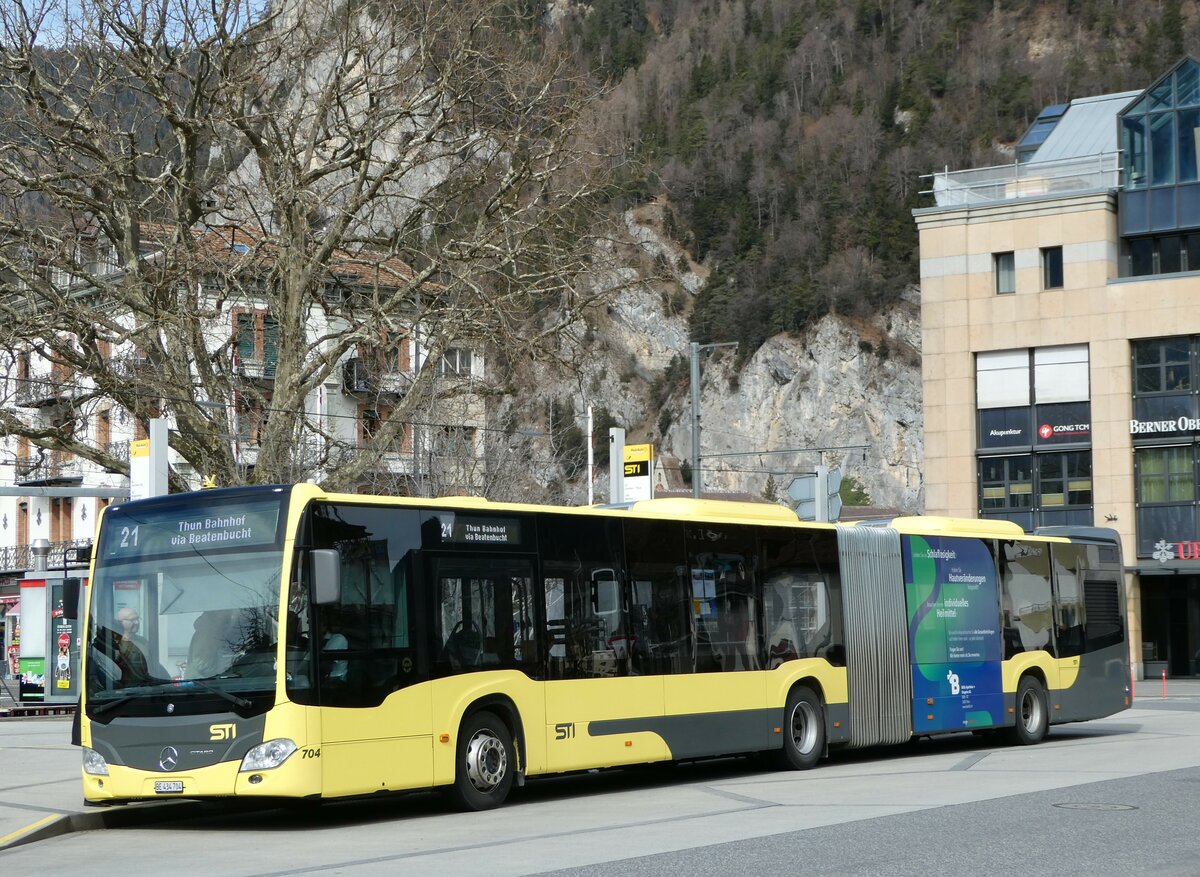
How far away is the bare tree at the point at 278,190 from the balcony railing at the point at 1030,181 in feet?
99.8

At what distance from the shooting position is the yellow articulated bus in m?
13.3

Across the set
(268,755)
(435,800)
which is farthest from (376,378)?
(268,755)

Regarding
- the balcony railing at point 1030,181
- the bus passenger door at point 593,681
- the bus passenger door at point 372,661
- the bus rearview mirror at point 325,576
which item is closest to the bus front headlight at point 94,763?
the bus passenger door at point 372,661

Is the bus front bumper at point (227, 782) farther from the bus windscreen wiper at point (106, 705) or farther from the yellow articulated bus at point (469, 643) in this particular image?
the bus windscreen wiper at point (106, 705)

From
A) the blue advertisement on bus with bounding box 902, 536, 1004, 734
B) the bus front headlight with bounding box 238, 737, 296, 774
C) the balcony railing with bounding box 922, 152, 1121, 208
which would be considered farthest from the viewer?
the balcony railing with bounding box 922, 152, 1121, 208

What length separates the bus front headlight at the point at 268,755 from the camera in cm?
1300

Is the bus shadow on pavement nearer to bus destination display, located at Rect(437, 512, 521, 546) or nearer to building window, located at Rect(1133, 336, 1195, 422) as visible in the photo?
bus destination display, located at Rect(437, 512, 521, 546)

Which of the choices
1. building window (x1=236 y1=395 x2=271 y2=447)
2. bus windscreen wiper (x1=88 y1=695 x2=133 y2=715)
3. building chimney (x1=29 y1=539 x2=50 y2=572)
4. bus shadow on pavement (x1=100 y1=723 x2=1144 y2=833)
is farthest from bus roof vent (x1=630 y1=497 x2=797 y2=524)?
building chimney (x1=29 y1=539 x2=50 y2=572)

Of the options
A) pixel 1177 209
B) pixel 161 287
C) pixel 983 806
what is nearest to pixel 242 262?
pixel 161 287

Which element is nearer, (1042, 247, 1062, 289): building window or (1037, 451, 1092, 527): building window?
(1037, 451, 1092, 527): building window

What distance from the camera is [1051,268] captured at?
175ft

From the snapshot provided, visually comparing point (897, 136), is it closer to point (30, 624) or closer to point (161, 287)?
point (30, 624)

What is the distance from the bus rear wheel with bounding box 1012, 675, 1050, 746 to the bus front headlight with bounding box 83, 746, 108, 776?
13.3 metres

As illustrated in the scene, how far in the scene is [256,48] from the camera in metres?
24.3
